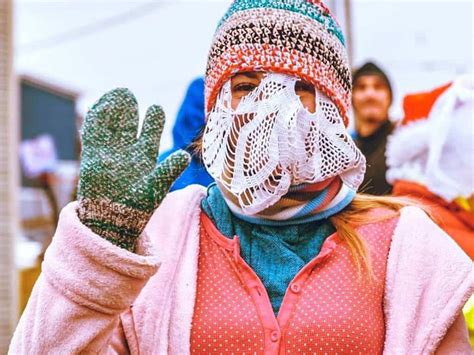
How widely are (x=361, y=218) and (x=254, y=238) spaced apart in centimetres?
23

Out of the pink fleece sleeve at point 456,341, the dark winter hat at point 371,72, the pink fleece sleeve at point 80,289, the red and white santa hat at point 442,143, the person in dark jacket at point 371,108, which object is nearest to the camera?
the pink fleece sleeve at point 80,289

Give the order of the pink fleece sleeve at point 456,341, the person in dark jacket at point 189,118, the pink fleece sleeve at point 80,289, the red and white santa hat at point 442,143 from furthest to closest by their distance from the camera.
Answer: the person in dark jacket at point 189,118, the red and white santa hat at point 442,143, the pink fleece sleeve at point 456,341, the pink fleece sleeve at point 80,289

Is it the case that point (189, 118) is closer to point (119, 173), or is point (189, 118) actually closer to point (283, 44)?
point (283, 44)

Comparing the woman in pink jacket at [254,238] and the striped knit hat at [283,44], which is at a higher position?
the striped knit hat at [283,44]

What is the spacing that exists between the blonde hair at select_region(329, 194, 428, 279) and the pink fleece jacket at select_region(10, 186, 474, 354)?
43mm

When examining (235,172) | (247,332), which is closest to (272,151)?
(235,172)

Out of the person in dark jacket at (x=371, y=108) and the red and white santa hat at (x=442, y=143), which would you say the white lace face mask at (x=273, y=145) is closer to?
the red and white santa hat at (x=442, y=143)

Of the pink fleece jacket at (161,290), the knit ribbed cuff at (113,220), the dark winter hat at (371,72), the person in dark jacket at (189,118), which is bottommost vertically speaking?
the pink fleece jacket at (161,290)

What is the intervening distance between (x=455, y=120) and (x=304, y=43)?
3.74 ft

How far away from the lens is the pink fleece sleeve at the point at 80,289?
1337mm

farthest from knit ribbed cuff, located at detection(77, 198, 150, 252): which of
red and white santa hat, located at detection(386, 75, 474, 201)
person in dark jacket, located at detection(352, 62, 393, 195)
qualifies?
person in dark jacket, located at detection(352, 62, 393, 195)

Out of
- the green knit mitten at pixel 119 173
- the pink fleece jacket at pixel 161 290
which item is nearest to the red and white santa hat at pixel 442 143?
the pink fleece jacket at pixel 161 290

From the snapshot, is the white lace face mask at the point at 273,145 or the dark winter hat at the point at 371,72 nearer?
the white lace face mask at the point at 273,145

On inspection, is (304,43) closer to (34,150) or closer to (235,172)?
(235,172)
